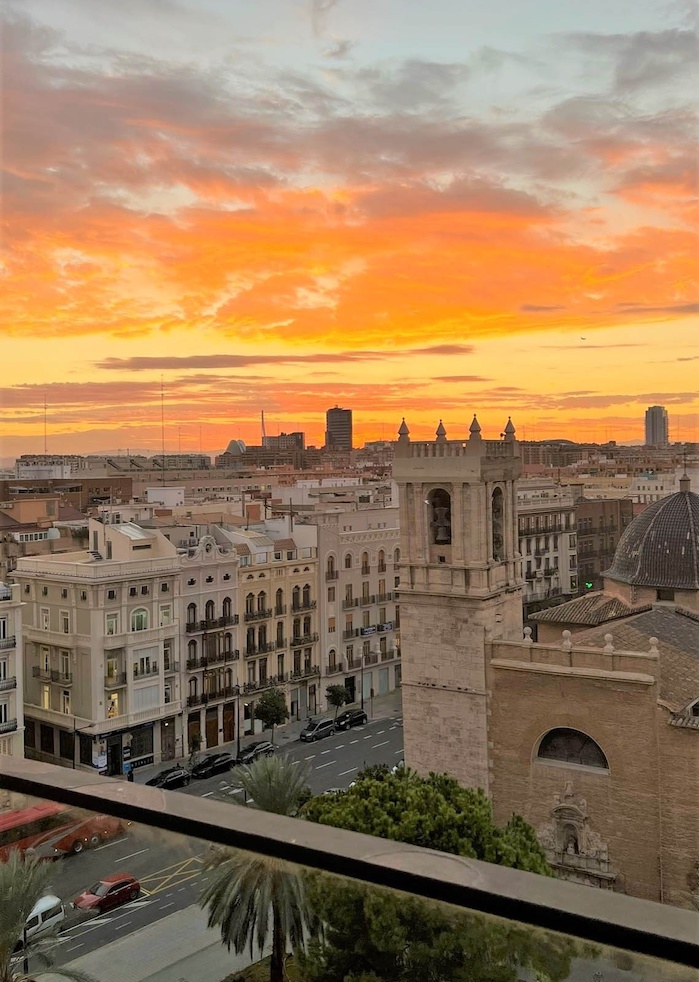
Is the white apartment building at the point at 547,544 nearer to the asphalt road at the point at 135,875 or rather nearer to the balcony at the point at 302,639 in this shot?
the balcony at the point at 302,639

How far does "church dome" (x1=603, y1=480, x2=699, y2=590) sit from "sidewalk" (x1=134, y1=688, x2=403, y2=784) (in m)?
4.39

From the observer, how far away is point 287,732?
11352mm

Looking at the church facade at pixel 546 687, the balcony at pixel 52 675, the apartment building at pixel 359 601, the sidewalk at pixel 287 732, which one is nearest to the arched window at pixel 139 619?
the balcony at pixel 52 675

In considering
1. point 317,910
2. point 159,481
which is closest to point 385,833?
point 317,910

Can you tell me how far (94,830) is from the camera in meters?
1.18

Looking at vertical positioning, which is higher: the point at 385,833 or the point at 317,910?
the point at 317,910

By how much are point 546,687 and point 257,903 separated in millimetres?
5846

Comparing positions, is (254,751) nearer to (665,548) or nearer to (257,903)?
(665,548)

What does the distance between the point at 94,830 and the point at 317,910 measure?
1.02 ft

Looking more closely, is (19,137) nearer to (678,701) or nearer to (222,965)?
(222,965)

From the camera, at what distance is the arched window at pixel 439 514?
299 inches

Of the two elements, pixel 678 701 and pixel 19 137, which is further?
pixel 678 701

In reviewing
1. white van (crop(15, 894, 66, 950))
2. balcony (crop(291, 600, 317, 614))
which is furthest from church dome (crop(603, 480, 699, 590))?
white van (crop(15, 894, 66, 950))

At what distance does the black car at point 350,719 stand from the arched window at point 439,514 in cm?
447
